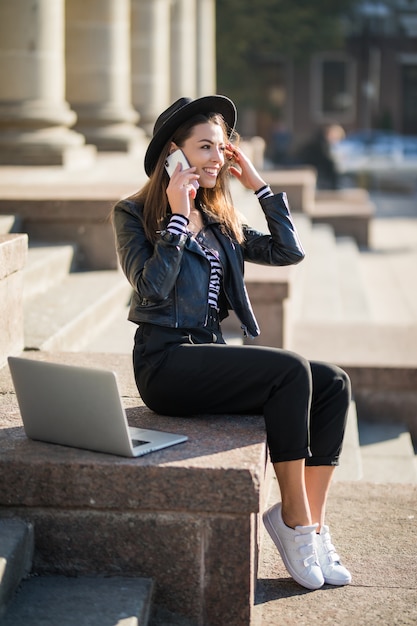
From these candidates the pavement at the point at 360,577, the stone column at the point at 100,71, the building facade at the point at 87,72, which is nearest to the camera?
the pavement at the point at 360,577

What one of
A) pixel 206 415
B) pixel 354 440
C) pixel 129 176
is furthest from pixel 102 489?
pixel 129 176

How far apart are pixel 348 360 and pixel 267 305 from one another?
0.65 meters

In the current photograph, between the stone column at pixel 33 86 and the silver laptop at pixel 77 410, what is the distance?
21.5 feet

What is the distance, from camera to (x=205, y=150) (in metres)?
4.36

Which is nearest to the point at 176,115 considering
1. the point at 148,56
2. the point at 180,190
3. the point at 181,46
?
the point at 180,190

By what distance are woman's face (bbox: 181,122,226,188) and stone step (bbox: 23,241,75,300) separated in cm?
234

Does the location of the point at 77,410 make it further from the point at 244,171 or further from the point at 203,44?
the point at 203,44

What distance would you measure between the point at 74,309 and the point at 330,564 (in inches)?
111

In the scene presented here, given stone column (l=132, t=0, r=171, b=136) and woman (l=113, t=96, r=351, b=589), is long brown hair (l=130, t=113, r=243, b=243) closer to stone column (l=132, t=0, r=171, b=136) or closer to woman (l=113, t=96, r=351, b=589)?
woman (l=113, t=96, r=351, b=589)

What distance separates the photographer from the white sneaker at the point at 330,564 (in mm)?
4035

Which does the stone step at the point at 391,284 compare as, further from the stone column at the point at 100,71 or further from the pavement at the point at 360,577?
the pavement at the point at 360,577

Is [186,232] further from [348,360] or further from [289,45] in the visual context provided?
[289,45]

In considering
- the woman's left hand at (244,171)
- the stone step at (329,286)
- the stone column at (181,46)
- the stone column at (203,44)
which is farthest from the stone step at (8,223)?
the stone column at (203,44)

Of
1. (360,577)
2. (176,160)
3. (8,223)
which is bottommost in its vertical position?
(360,577)
